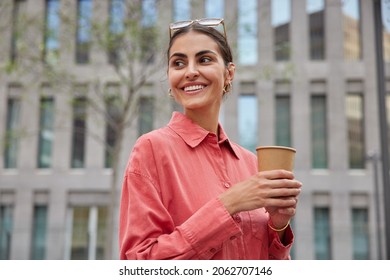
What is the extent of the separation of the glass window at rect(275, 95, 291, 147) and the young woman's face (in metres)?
20.0

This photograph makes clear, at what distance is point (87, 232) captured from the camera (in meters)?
21.1

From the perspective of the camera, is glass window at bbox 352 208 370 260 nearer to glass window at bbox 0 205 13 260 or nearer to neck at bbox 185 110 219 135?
glass window at bbox 0 205 13 260

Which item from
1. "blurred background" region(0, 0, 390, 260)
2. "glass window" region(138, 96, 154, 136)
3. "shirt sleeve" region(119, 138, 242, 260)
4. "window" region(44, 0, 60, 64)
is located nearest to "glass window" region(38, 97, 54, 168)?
"blurred background" region(0, 0, 390, 260)

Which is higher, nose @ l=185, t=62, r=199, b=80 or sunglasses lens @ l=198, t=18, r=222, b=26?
sunglasses lens @ l=198, t=18, r=222, b=26

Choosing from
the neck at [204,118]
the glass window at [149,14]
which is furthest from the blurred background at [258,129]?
the neck at [204,118]

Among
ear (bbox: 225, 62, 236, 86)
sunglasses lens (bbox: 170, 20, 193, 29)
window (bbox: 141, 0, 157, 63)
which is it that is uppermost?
window (bbox: 141, 0, 157, 63)

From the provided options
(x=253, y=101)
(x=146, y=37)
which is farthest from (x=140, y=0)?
(x=253, y=101)

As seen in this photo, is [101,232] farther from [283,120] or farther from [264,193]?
[264,193]

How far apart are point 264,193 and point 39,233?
21.1 meters

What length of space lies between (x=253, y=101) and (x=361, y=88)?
4.12 meters

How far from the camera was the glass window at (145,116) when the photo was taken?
20.5m

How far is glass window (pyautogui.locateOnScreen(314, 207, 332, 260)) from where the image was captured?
67.0 feet

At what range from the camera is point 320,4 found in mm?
21859

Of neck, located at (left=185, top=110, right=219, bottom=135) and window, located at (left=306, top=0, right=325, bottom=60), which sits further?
window, located at (left=306, top=0, right=325, bottom=60)
